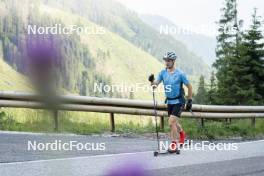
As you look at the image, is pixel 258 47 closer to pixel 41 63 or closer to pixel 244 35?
pixel 244 35

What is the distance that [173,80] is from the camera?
9.34 meters

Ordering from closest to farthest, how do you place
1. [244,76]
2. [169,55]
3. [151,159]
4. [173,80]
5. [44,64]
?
[44,64] → [151,159] → [169,55] → [173,80] → [244,76]

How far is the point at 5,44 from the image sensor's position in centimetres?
101

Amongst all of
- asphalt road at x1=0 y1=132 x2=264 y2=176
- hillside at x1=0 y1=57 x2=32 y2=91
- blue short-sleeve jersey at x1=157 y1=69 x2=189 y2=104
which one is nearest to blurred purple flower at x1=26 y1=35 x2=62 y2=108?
hillside at x1=0 y1=57 x2=32 y2=91

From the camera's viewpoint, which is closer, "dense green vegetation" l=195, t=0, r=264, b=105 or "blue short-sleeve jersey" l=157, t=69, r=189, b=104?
"blue short-sleeve jersey" l=157, t=69, r=189, b=104

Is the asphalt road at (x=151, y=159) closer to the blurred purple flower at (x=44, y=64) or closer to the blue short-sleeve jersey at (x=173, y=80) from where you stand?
the blue short-sleeve jersey at (x=173, y=80)

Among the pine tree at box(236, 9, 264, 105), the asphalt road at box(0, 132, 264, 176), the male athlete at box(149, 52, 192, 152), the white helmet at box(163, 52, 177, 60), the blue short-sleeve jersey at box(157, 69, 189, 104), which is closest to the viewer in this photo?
the asphalt road at box(0, 132, 264, 176)

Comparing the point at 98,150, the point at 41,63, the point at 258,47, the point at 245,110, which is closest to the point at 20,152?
the point at 98,150

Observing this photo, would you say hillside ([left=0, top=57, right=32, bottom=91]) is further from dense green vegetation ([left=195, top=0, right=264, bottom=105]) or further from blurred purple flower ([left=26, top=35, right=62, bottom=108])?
dense green vegetation ([left=195, top=0, right=264, bottom=105])

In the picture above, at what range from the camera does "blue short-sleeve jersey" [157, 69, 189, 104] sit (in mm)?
9352

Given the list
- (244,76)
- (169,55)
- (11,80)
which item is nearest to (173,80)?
(169,55)

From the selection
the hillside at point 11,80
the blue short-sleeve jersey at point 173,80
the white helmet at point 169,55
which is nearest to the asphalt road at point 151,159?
the blue short-sleeve jersey at point 173,80

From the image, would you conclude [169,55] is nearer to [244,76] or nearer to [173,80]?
[173,80]

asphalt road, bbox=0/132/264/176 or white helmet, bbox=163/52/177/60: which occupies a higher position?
white helmet, bbox=163/52/177/60
